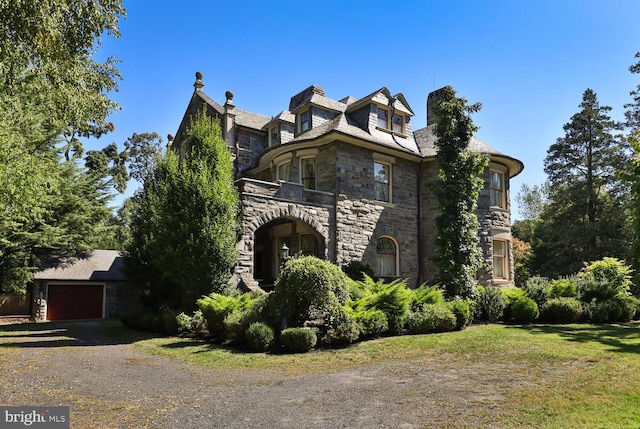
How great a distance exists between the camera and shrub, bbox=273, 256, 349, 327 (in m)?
10.8

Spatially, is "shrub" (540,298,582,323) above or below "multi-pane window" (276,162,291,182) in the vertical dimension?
below

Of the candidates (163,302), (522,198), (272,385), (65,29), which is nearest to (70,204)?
(163,302)

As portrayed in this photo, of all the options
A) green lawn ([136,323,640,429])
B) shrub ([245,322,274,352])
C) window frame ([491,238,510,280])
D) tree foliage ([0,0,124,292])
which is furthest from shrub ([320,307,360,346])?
window frame ([491,238,510,280])

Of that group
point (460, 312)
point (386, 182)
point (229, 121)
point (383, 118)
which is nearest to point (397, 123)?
point (383, 118)

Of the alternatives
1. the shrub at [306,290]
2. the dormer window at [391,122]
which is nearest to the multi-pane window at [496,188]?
the dormer window at [391,122]

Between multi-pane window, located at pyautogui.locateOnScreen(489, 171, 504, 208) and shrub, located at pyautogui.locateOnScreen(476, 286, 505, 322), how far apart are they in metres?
7.49

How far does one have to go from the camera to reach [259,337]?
10219 mm

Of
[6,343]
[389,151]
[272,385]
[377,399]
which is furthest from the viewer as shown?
[389,151]

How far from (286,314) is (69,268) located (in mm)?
18409

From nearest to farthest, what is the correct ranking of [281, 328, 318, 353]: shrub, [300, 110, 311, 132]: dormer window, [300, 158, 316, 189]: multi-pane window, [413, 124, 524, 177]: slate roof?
[281, 328, 318, 353]: shrub
[300, 158, 316, 189]: multi-pane window
[413, 124, 524, 177]: slate roof
[300, 110, 311, 132]: dormer window

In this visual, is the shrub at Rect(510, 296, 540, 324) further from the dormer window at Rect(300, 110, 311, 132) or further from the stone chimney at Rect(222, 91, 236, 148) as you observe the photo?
the stone chimney at Rect(222, 91, 236, 148)

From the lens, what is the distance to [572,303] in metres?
14.0

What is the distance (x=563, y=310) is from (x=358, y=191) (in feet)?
28.6

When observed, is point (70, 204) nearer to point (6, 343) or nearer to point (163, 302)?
point (163, 302)
